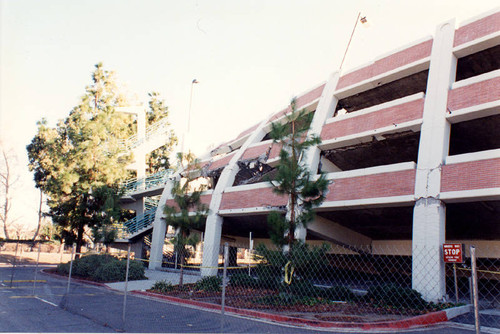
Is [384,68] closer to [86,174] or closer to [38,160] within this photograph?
[86,174]

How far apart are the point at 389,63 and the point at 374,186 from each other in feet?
22.6

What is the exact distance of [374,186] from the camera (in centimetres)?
1560

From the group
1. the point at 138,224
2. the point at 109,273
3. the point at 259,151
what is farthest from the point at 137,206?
the point at 259,151

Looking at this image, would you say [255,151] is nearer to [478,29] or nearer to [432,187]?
[432,187]

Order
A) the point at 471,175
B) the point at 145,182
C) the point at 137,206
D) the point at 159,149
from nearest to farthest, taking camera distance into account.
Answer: the point at 471,175, the point at 145,182, the point at 137,206, the point at 159,149

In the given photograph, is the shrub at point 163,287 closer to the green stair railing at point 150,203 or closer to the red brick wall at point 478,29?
the red brick wall at point 478,29

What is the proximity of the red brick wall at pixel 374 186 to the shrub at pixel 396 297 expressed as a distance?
4.09m

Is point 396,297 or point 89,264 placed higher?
point 396,297

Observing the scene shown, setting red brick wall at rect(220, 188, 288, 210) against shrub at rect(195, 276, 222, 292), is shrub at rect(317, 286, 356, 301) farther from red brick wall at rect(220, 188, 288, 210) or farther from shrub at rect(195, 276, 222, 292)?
red brick wall at rect(220, 188, 288, 210)

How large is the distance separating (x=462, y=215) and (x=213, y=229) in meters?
13.1

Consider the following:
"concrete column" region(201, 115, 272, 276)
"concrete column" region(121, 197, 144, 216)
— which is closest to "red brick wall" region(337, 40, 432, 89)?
"concrete column" region(201, 115, 272, 276)

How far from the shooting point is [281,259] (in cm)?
1260

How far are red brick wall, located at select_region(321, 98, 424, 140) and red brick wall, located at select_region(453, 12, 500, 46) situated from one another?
11.2 feet

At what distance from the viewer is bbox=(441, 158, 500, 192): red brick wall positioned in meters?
12.7
